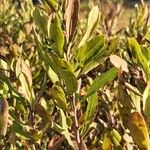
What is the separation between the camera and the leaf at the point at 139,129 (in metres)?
0.82

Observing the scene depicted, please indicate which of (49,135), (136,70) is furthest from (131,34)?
(136,70)

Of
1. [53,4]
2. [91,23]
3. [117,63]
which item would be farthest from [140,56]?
[53,4]

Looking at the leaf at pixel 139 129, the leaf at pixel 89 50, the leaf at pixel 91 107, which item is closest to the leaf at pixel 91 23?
the leaf at pixel 89 50

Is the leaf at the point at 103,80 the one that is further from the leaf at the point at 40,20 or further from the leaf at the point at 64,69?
the leaf at the point at 40,20

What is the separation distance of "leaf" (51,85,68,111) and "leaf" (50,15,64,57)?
0.26ft

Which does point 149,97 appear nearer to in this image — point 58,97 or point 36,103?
point 58,97

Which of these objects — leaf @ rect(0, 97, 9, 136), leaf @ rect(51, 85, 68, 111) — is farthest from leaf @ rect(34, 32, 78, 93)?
leaf @ rect(0, 97, 9, 136)

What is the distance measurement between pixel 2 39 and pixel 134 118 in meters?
1.41

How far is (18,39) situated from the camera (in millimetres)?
2125

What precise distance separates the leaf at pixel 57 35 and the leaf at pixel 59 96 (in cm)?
8

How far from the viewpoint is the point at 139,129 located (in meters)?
0.83

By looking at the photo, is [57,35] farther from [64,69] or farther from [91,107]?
[91,107]

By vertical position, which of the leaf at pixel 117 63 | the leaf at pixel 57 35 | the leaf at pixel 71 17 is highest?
the leaf at pixel 71 17

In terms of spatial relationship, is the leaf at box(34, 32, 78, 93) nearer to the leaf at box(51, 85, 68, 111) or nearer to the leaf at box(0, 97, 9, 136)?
the leaf at box(51, 85, 68, 111)
